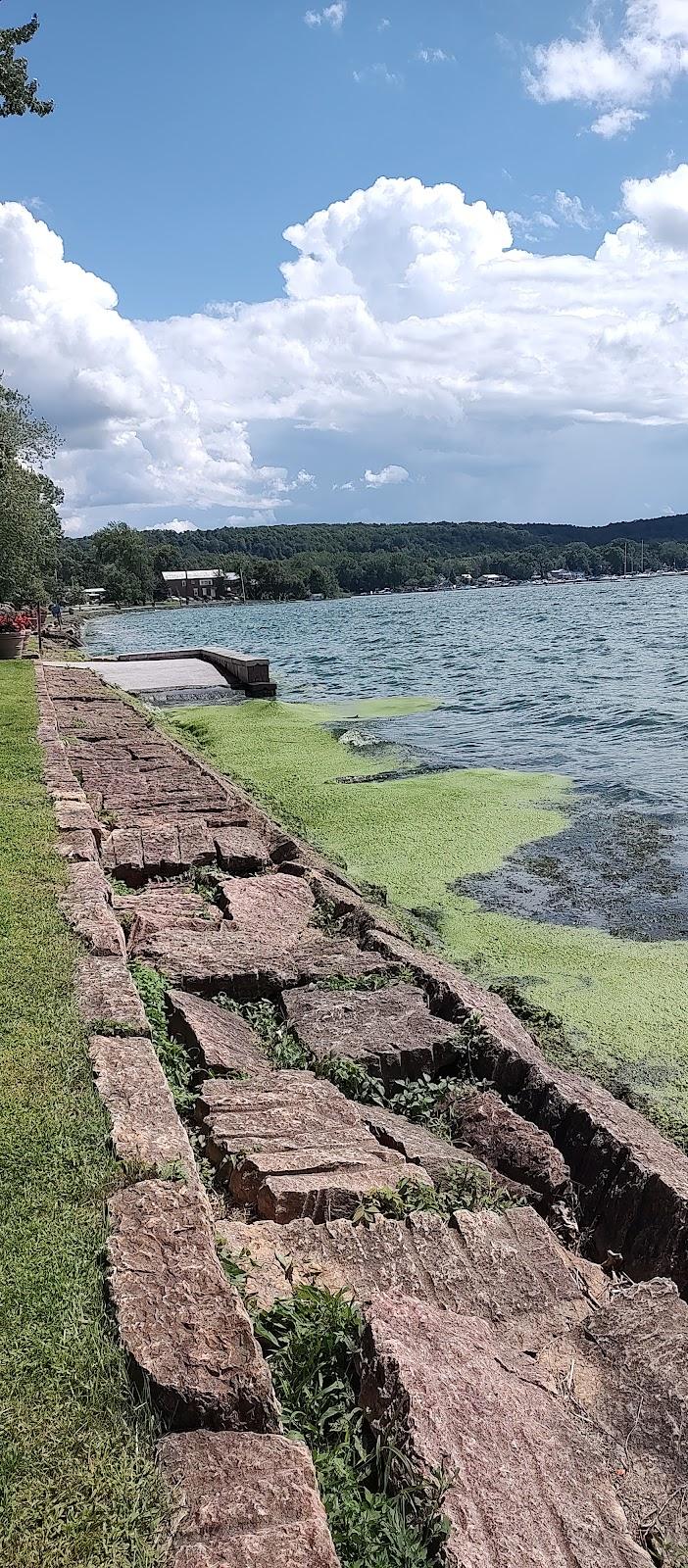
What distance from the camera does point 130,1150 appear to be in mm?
3168

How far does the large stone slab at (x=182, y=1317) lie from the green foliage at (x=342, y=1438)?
20 cm

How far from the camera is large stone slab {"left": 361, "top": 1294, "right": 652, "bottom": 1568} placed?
225cm

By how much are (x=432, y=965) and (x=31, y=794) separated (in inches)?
157

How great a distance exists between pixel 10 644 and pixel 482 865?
19.1m

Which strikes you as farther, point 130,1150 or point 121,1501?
point 130,1150

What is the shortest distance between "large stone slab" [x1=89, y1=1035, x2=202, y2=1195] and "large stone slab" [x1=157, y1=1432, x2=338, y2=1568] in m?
0.85

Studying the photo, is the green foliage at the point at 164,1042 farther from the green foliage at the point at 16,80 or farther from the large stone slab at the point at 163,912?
the green foliage at the point at 16,80

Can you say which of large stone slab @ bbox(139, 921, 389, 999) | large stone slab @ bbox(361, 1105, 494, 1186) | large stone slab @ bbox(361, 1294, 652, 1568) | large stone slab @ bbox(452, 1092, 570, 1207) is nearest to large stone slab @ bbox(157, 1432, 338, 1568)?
large stone slab @ bbox(361, 1294, 652, 1568)

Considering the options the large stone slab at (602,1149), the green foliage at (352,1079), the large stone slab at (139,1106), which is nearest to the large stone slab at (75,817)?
the large stone slab at (602,1149)

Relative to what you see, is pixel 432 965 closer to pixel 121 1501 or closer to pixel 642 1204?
pixel 642 1204

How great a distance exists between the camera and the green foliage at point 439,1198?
3.47 metres

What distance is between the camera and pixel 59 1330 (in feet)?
7.97

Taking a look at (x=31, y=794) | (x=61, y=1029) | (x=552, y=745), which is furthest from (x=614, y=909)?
(x=552, y=745)

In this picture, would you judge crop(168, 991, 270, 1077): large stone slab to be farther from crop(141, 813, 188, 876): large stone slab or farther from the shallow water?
crop(141, 813, 188, 876): large stone slab
